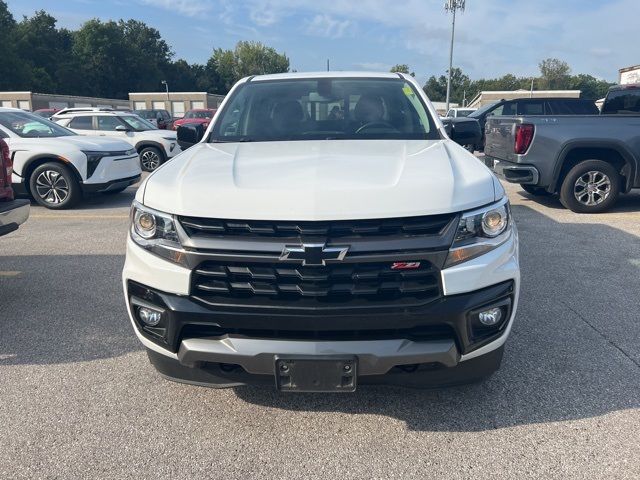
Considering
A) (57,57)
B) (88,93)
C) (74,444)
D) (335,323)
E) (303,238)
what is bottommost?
(74,444)

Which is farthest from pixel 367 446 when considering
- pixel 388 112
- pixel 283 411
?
pixel 388 112

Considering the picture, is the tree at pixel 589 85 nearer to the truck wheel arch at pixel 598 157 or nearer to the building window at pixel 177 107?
the building window at pixel 177 107

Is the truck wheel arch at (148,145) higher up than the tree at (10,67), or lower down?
lower down

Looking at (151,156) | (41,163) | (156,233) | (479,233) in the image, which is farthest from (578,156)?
(151,156)

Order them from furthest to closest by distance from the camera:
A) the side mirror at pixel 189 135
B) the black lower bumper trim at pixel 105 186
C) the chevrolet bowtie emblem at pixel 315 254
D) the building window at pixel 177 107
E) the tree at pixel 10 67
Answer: the building window at pixel 177 107 → the tree at pixel 10 67 → the black lower bumper trim at pixel 105 186 → the side mirror at pixel 189 135 → the chevrolet bowtie emblem at pixel 315 254

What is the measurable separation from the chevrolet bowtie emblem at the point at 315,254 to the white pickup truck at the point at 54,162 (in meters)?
7.32

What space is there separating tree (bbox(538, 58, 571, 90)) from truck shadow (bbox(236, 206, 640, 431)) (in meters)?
112

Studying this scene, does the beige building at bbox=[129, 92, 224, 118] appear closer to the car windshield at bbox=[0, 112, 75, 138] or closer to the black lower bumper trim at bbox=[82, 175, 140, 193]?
the car windshield at bbox=[0, 112, 75, 138]

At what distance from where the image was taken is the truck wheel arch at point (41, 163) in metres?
8.30

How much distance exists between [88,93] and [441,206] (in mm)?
90948

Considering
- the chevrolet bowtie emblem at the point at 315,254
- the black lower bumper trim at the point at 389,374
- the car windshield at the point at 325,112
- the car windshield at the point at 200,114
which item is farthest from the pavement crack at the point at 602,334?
the car windshield at the point at 200,114

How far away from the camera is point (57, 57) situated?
79.6m

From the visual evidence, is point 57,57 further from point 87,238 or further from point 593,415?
point 593,415

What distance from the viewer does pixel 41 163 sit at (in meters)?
8.42
